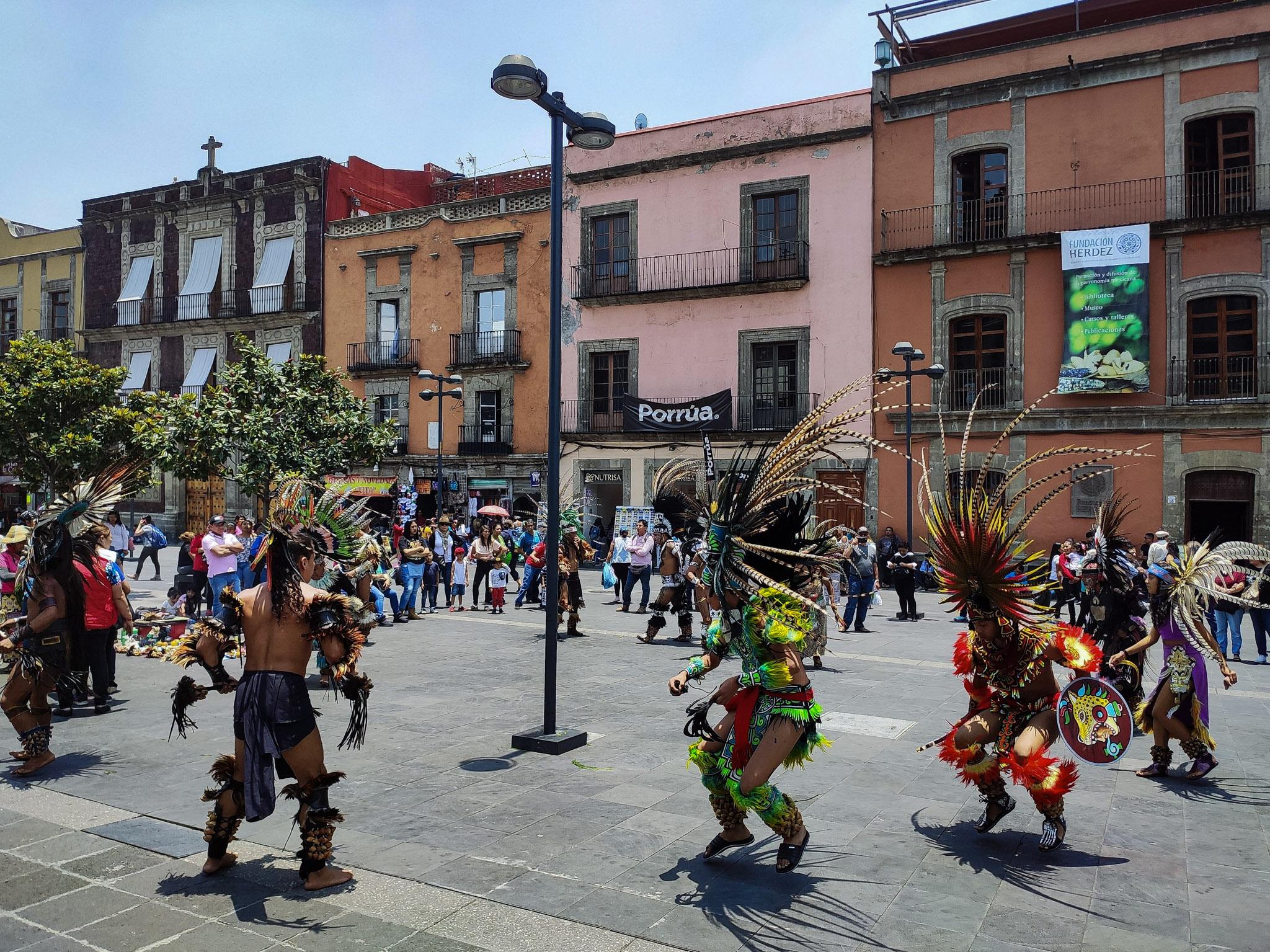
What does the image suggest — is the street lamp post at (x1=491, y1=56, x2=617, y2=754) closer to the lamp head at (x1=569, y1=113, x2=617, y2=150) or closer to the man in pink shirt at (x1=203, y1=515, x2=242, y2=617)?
the lamp head at (x1=569, y1=113, x2=617, y2=150)

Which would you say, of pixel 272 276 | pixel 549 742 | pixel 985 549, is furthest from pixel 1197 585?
pixel 272 276

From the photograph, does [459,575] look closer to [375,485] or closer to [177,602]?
[177,602]

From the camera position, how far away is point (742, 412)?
1052 inches

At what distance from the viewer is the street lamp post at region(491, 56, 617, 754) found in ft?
23.3

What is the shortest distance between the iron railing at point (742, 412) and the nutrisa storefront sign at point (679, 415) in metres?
0.20

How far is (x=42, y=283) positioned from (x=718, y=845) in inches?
1711

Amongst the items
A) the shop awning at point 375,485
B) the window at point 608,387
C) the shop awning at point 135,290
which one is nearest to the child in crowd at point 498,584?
the window at point 608,387

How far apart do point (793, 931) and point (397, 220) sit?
104 ft

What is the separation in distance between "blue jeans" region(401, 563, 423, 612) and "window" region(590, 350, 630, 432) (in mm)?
13611

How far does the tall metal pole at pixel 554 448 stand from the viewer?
7.32 metres

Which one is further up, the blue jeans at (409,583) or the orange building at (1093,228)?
the orange building at (1093,228)

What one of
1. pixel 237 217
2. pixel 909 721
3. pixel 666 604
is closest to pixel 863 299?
pixel 666 604

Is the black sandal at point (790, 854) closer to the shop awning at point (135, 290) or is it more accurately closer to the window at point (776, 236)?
the window at point (776, 236)

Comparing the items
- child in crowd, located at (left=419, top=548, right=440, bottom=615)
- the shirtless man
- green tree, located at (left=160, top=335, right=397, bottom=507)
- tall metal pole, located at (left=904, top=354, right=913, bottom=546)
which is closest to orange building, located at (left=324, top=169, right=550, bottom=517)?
green tree, located at (left=160, top=335, right=397, bottom=507)
